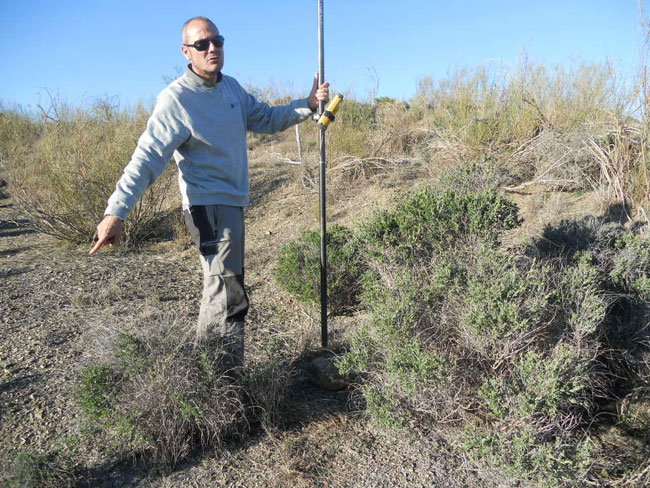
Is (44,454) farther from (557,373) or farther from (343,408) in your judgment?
(557,373)

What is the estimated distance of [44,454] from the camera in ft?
7.52

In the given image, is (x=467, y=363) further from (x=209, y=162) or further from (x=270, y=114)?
(x=270, y=114)

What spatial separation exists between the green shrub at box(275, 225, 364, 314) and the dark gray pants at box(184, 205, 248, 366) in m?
1.54

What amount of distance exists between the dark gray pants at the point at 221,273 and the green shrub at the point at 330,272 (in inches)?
60.4

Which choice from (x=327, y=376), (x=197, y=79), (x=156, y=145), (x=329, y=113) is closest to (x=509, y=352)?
(x=327, y=376)

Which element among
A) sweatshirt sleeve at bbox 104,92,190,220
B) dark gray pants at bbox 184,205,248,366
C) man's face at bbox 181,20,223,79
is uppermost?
man's face at bbox 181,20,223,79

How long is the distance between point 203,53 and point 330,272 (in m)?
2.20

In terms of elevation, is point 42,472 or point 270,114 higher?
point 270,114

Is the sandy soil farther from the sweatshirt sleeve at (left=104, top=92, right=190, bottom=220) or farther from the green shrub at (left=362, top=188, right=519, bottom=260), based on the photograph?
the sweatshirt sleeve at (left=104, top=92, right=190, bottom=220)

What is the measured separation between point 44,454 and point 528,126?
622 cm

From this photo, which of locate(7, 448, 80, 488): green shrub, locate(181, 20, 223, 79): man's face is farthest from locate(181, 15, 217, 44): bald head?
locate(7, 448, 80, 488): green shrub

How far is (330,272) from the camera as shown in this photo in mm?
4254

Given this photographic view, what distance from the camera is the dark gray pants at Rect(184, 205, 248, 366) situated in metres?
2.60

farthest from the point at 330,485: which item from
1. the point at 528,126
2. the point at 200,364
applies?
the point at 528,126
